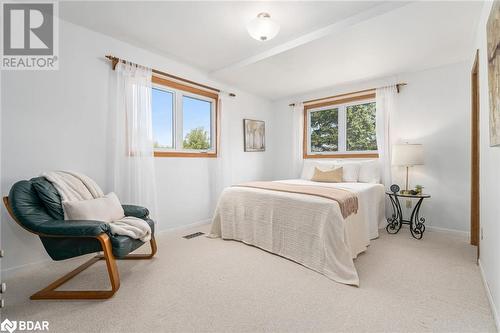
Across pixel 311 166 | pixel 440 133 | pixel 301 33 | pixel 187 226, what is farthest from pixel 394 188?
pixel 187 226

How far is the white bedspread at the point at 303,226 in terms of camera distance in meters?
2.15

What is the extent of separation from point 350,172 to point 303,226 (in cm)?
194

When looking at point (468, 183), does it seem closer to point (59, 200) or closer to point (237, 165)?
point (237, 165)

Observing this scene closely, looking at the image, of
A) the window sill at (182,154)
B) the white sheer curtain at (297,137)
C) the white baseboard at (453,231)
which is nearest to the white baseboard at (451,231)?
the white baseboard at (453,231)

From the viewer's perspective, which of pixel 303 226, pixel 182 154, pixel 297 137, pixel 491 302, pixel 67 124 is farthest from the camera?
pixel 297 137

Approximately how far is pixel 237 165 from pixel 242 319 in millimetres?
3216

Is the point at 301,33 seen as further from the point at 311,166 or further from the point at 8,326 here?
the point at 8,326

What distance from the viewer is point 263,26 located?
2256mm

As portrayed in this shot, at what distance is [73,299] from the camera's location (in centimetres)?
177

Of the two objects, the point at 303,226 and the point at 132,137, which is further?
the point at 132,137

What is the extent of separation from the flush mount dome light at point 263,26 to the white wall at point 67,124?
166 centimetres

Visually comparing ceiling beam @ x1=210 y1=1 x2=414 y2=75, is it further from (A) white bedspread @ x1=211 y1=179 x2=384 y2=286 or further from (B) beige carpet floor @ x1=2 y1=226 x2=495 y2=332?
(B) beige carpet floor @ x1=2 y1=226 x2=495 y2=332

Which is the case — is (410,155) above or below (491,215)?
above

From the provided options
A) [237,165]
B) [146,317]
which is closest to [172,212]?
[237,165]
